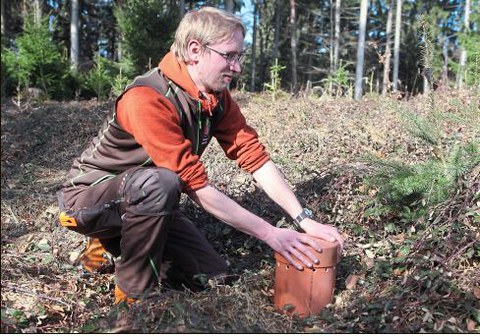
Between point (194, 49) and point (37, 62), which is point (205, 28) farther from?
point (37, 62)

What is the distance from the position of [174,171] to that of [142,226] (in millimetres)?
316

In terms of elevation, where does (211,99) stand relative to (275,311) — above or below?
above

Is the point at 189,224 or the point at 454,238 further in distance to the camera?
the point at 189,224

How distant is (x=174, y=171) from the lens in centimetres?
218

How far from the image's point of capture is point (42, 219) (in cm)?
368

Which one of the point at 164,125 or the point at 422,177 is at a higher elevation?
the point at 164,125

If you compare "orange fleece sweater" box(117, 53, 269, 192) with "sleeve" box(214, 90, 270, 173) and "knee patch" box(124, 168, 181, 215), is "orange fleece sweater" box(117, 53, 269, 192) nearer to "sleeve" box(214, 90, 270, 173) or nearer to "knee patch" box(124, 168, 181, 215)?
"knee patch" box(124, 168, 181, 215)

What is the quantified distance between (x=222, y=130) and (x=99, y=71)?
9.47 m

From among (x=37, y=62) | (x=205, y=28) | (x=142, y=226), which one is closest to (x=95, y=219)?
(x=142, y=226)

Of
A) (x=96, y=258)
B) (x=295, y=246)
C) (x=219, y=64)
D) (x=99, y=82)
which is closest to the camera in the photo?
(x=295, y=246)

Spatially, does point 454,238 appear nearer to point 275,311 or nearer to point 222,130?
point 275,311

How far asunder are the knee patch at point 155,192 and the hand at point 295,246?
20.1 inches

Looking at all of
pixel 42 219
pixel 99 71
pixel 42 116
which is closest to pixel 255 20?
pixel 99 71

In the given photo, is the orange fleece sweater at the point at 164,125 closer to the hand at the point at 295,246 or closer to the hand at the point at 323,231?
the hand at the point at 295,246
